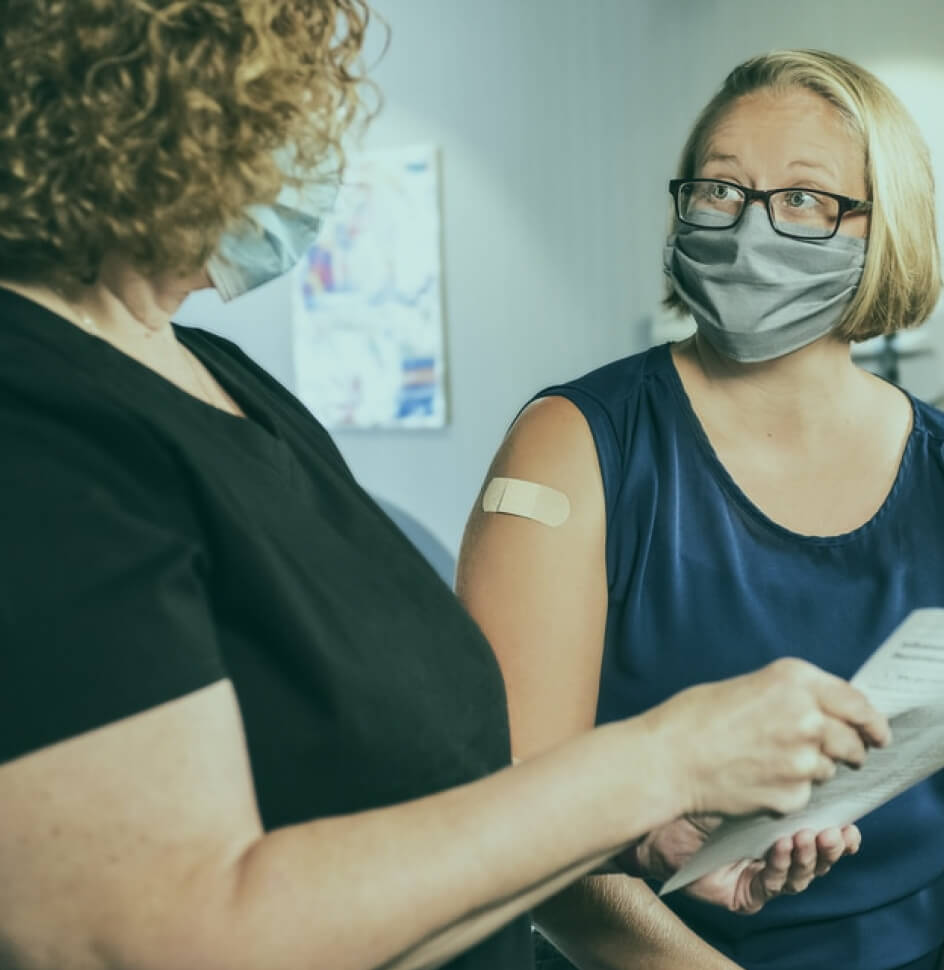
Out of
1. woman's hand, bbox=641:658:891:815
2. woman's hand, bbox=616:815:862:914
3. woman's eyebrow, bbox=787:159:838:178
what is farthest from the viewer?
woman's eyebrow, bbox=787:159:838:178

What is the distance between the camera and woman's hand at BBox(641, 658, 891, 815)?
0.68 metres

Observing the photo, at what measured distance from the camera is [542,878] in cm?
65

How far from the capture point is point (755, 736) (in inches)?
27.3

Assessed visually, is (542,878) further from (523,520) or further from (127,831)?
(523,520)

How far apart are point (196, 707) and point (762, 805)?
1.11 ft

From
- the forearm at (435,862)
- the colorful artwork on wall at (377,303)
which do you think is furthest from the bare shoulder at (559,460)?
the colorful artwork on wall at (377,303)

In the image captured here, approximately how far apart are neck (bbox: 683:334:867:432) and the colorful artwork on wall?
2667 mm

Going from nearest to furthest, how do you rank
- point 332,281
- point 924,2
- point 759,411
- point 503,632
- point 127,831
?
point 127,831 → point 503,632 → point 759,411 → point 924,2 → point 332,281

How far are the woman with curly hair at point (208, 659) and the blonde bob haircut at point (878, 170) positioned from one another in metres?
0.71

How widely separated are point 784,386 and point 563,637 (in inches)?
16.2

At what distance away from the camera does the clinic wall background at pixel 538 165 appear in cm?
367

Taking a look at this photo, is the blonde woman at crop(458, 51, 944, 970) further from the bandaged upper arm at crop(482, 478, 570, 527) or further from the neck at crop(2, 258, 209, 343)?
the neck at crop(2, 258, 209, 343)

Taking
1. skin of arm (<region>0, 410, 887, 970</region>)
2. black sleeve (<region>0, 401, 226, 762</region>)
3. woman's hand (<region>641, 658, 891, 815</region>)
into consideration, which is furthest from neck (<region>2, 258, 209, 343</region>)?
woman's hand (<region>641, 658, 891, 815</region>)

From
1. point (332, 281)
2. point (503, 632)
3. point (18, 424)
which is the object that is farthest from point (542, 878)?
point (332, 281)
